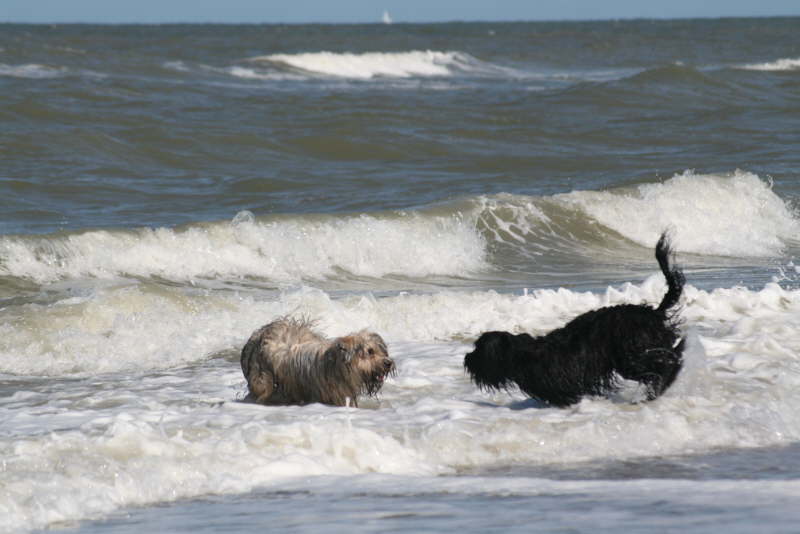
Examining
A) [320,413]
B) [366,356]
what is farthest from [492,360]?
[320,413]

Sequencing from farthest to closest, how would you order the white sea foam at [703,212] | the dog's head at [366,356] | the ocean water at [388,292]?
the white sea foam at [703,212], the dog's head at [366,356], the ocean water at [388,292]

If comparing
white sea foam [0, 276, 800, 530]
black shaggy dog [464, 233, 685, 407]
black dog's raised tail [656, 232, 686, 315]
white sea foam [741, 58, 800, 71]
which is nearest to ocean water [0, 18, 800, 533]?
white sea foam [0, 276, 800, 530]

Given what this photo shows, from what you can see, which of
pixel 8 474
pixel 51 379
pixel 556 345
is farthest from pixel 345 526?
pixel 51 379

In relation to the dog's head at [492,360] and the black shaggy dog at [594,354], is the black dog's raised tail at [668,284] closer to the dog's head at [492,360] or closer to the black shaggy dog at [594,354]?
the black shaggy dog at [594,354]

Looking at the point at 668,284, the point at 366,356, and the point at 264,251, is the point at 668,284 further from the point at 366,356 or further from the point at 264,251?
the point at 264,251

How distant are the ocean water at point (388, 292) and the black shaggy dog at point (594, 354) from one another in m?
0.15

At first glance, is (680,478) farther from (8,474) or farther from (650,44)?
(650,44)

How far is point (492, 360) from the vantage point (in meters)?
7.03

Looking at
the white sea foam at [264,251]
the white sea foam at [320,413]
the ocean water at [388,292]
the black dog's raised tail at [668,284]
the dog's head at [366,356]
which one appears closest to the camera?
the ocean water at [388,292]

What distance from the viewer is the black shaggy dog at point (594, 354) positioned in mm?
6730

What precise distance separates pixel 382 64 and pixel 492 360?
172ft

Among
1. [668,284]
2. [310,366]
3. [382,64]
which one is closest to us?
[668,284]

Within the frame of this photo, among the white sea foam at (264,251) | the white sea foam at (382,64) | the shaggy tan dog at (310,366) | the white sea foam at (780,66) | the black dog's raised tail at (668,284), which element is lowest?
the white sea foam at (264,251)

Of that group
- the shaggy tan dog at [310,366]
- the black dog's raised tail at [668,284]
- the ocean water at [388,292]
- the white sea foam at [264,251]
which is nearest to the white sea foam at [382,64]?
the ocean water at [388,292]
